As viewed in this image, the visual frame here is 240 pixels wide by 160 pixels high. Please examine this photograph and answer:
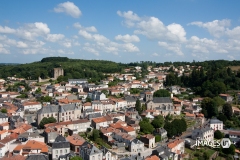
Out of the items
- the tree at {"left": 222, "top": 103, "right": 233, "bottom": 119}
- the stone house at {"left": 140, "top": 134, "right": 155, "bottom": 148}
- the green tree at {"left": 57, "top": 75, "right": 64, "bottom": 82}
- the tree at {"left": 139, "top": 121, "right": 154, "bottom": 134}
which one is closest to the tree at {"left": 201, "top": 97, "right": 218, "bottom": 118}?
the tree at {"left": 222, "top": 103, "right": 233, "bottom": 119}

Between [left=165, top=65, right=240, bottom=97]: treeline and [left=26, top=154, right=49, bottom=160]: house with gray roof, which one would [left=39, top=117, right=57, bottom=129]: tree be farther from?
[left=165, top=65, right=240, bottom=97]: treeline

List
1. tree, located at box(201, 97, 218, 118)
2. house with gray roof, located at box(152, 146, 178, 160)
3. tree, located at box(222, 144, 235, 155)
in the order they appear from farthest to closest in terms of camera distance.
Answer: tree, located at box(201, 97, 218, 118)
tree, located at box(222, 144, 235, 155)
house with gray roof, located at box(152, 146, 178, 160)

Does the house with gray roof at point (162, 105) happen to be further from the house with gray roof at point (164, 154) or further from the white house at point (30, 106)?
the white house at point (30, 106)

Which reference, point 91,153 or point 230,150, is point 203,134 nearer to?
point 230,150

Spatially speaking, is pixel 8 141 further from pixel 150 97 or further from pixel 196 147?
pixel 150 97

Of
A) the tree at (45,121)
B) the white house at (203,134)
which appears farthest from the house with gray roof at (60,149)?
the white house at (203,134)

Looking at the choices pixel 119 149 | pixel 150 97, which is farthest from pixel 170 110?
pixel 119 149

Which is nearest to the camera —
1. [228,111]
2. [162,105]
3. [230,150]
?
[230,150]

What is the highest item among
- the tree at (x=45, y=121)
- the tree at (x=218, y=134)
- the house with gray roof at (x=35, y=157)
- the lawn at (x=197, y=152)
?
the tree at (x=45, y=121)

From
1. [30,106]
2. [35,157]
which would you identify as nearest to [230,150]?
[35,157]
